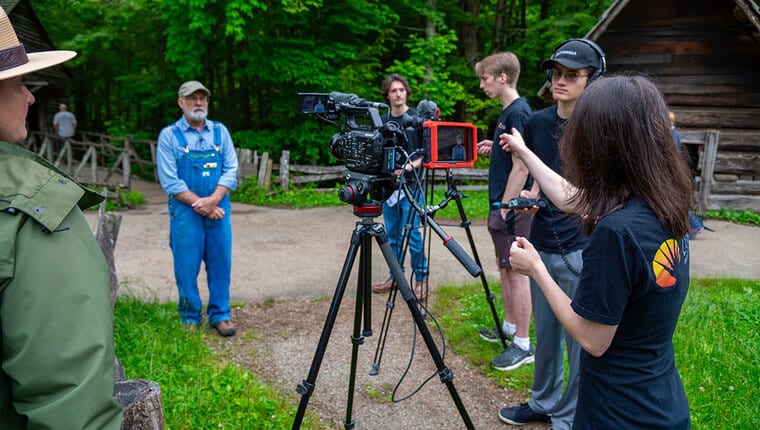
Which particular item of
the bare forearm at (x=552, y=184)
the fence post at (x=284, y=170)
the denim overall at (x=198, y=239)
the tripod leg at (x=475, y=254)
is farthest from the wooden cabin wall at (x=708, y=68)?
the bare forearm at (x=552, y=184)

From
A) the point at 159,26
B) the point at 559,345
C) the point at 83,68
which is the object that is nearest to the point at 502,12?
the point at 159,26

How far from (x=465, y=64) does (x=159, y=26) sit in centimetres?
1257

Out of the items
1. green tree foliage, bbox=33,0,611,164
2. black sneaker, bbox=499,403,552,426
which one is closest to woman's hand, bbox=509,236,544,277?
black sneaker, bbox=499,403,552,426

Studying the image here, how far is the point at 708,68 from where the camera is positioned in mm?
10008

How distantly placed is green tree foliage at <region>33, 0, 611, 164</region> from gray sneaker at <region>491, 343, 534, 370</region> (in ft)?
31.9

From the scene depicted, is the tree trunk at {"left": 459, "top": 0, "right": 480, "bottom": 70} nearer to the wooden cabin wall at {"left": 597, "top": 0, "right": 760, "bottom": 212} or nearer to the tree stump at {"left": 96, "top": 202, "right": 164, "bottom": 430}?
the wooden cabin wall at {"left": 597, "top": 0, "right": 760, "bottom": 212}

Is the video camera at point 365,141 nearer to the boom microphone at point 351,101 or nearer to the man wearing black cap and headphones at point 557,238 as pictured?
the boom microphone at point 351,101

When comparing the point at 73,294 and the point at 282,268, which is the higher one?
the point at 73,294

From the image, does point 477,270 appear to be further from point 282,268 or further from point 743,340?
point 282,268

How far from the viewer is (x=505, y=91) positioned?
394cm

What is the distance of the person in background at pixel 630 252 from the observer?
60.9 inches

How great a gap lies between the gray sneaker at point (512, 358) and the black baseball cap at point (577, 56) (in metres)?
2.13

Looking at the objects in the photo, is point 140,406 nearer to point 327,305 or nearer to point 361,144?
point 361,144

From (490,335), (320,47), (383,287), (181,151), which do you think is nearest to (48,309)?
(181,151)
